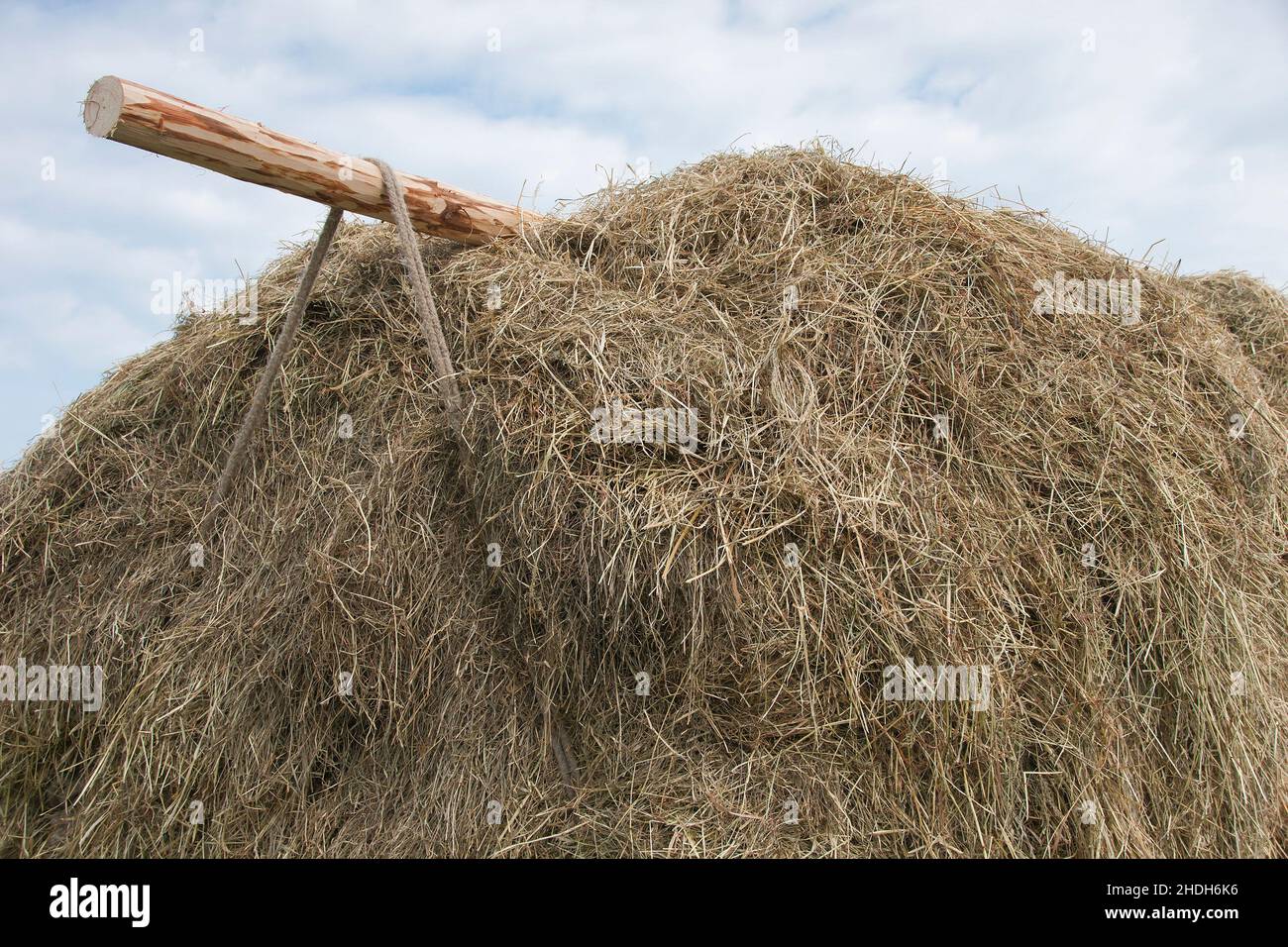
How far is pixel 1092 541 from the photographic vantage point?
3.82 metres

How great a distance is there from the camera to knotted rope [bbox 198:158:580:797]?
11.2ft

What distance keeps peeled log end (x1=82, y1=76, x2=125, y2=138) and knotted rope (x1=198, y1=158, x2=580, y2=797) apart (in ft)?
2.91

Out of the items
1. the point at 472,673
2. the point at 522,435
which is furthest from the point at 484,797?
the point at 522,435

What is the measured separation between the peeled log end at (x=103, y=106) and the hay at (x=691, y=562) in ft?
4.46

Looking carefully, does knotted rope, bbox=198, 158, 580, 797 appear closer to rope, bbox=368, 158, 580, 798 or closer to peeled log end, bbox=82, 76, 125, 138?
rope, bbox=368, 158, 580, 798

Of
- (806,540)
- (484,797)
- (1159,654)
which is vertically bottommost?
(484,797)

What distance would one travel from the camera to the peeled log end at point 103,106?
3.05 meters

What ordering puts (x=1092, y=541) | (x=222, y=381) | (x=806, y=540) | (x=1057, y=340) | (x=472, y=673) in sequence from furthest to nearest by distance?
1. (x=222, y=381)
2. (x=1057, y=340)
3. (x=1092, y=541)
4. (x=472, y=673)
5. (x=806, y=540)

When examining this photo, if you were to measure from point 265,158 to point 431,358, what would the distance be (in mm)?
931

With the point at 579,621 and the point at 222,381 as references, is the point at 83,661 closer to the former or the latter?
the point at 222,381

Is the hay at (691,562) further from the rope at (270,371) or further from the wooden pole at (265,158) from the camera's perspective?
the wooden pole at (265,158)

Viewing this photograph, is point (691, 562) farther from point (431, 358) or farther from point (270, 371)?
point (270, 371)

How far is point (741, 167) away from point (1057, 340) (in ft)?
5.45

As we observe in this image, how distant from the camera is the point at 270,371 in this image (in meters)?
4.01
